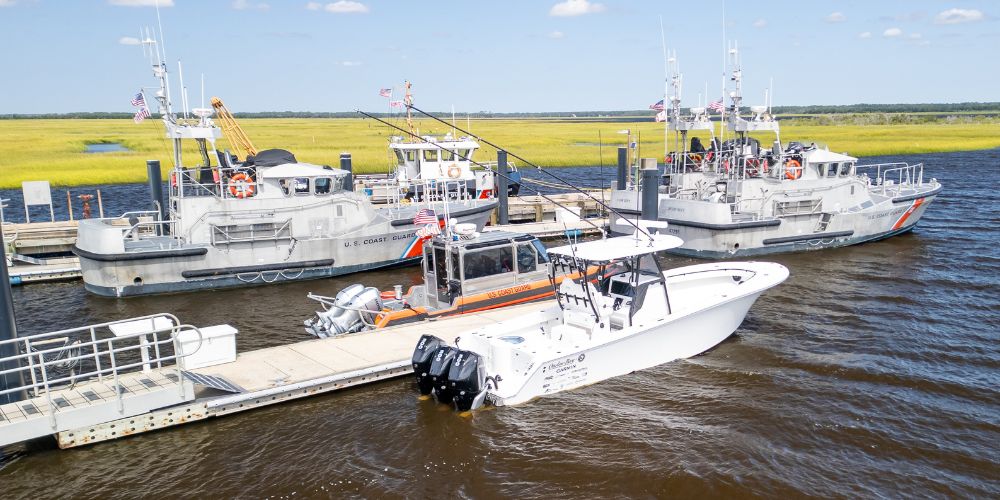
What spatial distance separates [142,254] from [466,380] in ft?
39.3

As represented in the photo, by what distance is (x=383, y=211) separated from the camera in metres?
23.1

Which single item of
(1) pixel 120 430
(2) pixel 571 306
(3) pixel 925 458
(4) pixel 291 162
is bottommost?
(3) pixel 925 458

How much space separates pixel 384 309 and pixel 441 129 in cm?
9065

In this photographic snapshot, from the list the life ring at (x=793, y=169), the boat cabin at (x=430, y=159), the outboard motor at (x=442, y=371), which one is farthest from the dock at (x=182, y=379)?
the life ring at (x=793, y=169)

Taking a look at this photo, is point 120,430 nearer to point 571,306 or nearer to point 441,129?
point 571,306

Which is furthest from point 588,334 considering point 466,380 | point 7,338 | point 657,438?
point 7,338

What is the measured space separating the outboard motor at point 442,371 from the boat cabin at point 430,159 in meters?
13.6

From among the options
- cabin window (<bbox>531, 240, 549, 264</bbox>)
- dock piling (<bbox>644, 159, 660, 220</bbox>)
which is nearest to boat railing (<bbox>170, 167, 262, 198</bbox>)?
cabin window (<bbox>531, 240, 549, 264</bbox>)

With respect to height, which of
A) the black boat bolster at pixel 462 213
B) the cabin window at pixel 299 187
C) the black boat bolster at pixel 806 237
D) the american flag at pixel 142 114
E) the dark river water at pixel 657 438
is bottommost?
the dark river water at pixel 657 438

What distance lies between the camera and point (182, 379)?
9.93 m

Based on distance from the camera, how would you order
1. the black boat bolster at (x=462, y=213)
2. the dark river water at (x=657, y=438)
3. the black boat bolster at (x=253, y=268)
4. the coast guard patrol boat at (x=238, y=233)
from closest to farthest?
the dark river water at (x=657, y=438) < the coast guard patrol boat at (x=238, y=233) < the black boat bolster at (x=253, y=268) < the black boat bolster at (x=462, y=213)

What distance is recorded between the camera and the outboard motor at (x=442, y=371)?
1060 centimetres

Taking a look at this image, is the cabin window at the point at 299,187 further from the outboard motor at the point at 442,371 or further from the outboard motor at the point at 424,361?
the outboard motor at the point at 442,371

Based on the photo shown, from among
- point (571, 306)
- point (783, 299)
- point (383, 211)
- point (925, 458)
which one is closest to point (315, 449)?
point (571, 306)
